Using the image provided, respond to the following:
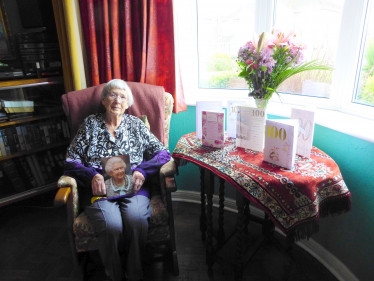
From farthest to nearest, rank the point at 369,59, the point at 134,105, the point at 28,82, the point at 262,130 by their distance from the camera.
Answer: the point at 28,82 → the point at 134,105 → the point at 369,59 → the point at 262,130

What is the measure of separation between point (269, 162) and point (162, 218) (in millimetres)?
640

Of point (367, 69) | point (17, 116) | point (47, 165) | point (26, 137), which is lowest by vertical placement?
point (47, 165)

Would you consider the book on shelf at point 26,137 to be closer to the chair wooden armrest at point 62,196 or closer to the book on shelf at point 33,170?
the book on shelf at point 33,170

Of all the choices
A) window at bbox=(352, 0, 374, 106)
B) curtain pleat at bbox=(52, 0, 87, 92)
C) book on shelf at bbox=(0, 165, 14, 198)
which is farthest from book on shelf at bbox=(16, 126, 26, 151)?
window at bbox=(352, 0, 374, 106)

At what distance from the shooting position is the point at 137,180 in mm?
1560

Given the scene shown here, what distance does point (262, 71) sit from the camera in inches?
51.7

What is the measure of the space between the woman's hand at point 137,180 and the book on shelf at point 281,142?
0.71m

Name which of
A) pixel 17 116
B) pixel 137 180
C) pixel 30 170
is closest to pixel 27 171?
pixel 30 170

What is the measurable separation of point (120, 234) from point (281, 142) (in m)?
0.91

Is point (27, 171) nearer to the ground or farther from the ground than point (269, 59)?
nearer to the ground

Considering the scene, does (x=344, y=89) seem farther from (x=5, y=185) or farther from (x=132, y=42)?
(x=5, y=185)

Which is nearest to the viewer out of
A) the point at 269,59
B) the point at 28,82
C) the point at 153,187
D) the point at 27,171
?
the point at 269,59

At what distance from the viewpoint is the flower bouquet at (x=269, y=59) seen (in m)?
1.25

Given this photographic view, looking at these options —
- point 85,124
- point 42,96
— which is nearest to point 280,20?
point 85,124
